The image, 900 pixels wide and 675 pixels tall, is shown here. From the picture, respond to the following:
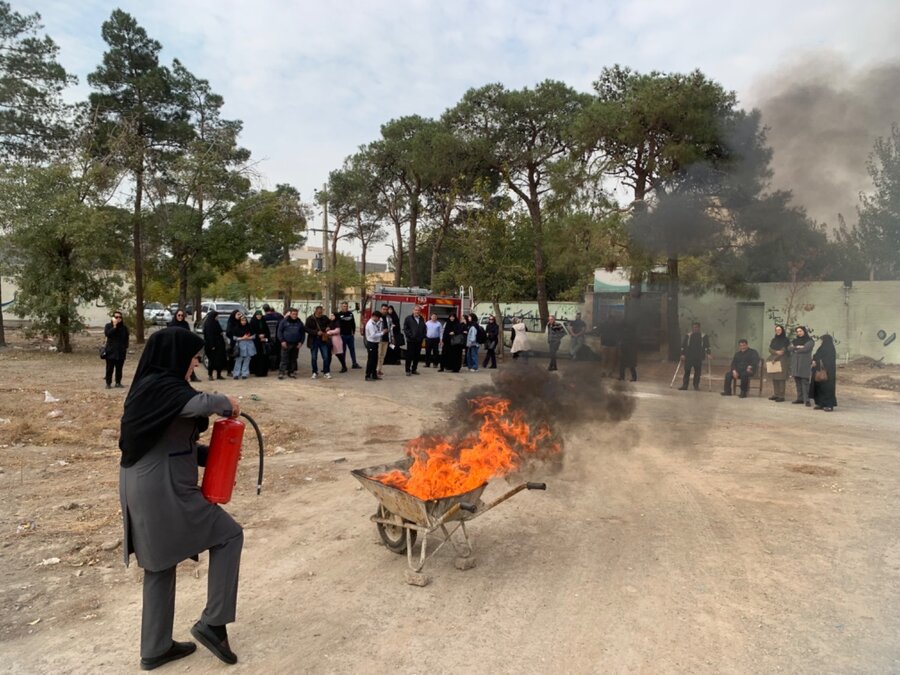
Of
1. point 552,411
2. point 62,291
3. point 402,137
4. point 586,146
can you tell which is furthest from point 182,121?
point 552,411

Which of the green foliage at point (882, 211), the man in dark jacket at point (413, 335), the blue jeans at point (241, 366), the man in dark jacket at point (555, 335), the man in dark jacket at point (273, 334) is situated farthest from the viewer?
the man in dark jacket at point (555, 335)

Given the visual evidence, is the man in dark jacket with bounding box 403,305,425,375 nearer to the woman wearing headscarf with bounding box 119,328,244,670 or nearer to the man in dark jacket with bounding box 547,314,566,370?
the man in dark jacket with bounding box 547,314,566,370

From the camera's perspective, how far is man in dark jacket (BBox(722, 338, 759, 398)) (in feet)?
47.3

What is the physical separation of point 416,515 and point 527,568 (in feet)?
3.55

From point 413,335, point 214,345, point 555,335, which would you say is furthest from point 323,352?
point 555,335

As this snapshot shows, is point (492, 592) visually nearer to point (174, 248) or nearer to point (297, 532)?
point (297, 532)

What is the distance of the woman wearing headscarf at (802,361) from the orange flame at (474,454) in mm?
9895

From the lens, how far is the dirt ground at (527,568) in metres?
3.62

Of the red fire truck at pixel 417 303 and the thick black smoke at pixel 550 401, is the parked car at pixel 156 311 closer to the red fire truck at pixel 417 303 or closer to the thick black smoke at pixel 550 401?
the red fire truck at pixel 417 303

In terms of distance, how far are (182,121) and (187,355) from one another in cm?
2431

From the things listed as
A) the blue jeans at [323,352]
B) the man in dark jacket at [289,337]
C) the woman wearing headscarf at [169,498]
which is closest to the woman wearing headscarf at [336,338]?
the blue jeans at [323,352]

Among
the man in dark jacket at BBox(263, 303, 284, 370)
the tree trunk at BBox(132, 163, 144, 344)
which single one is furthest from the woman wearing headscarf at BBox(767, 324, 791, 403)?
the tree trunk at BBox(132, 163, 144, 344)

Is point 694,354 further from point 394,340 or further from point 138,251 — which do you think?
point 138,251

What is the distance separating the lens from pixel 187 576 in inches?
183
